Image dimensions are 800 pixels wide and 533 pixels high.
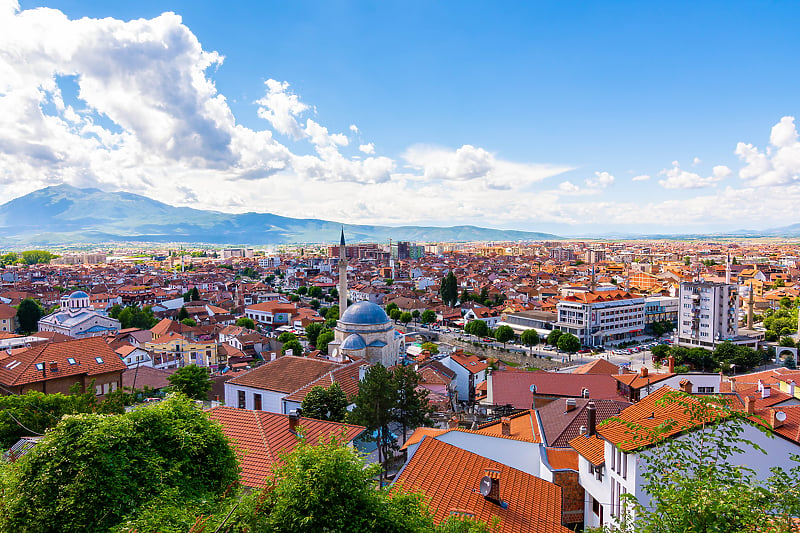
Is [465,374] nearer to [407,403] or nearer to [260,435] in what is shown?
[407,403]

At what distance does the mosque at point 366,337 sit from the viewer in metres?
32.1

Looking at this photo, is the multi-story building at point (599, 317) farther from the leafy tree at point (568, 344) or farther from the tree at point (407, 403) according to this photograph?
the tree at point (407, 403)

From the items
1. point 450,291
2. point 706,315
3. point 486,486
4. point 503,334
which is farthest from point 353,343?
point 450,291

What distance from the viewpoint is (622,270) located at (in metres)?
113

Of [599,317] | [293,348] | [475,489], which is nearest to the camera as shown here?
[475,489]

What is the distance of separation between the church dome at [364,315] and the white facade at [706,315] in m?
32.9

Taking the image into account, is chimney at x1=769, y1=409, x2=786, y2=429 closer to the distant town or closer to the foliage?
the distant town

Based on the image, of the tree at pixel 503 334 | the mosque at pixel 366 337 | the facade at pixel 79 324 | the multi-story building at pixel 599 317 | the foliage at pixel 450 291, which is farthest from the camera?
the foliage at pixel 450 291

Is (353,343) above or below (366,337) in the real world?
below

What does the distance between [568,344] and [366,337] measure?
20654 millimetres

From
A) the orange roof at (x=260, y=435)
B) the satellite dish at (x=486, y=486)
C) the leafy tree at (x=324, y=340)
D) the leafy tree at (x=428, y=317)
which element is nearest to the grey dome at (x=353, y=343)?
the leafy tree at (x=324, y=340)

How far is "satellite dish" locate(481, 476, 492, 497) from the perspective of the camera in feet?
33.7

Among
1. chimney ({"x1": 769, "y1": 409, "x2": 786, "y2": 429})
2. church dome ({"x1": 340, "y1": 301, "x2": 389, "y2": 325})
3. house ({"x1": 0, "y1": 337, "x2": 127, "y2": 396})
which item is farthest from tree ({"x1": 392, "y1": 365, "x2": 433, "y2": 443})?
church dome ({"x1": 340, "y1": 301, "x2": 389, "y2": 325})

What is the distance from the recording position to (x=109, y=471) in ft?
23.2
